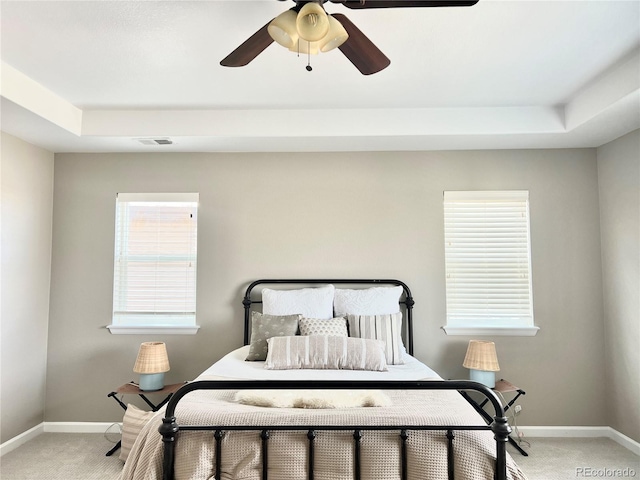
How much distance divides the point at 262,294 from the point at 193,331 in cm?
72

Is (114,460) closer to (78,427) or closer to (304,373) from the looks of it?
(78,427)

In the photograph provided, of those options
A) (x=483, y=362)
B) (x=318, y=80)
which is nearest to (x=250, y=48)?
(x=318, y=80)

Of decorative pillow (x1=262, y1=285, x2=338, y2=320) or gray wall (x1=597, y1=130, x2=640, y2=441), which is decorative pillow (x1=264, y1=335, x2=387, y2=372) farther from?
gray wall (x1=597, y1=130, x2=640, y2=441)

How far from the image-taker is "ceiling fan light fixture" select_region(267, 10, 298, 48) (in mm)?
1581

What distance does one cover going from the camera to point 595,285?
351 centimetres

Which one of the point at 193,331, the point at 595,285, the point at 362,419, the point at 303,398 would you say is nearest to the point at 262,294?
the point at 193,331

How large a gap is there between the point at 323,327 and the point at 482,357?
4.17 feet

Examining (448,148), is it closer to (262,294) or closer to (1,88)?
(262,294)

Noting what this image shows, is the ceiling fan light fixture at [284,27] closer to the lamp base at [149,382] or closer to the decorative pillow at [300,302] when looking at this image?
the decorative pillow at [300,302]

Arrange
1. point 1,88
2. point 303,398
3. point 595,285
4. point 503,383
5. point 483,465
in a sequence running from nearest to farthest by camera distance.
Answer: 1. point 483,465
2. point 303,398
3. point 1,88
4. point 503,383
5. point 595,285

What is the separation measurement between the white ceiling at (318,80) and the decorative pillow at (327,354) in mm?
1605

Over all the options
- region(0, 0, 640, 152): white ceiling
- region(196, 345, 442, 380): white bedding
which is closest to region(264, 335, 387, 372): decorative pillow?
region(196, 345, 442, 380): white bedding

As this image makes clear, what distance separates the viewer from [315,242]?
11.9 feet

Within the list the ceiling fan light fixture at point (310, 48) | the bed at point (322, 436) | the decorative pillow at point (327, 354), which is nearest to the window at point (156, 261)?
the decorative pillow at point (327, 354)
